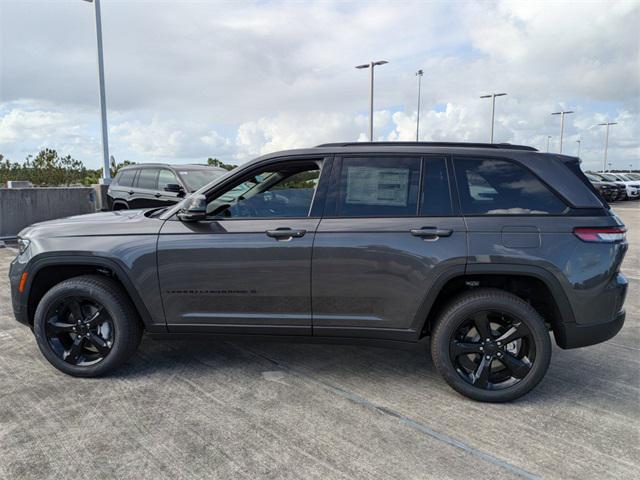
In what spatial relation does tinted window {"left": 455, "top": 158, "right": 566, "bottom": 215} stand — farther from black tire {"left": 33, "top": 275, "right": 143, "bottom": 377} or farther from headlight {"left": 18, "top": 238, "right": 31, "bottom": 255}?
headlight {"left": 18, "top": 238, "right": 31, "bottom": 255}

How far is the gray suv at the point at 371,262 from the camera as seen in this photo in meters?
3.20

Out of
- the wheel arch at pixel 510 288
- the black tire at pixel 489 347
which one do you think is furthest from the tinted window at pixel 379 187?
the black tire at pixel 489 347

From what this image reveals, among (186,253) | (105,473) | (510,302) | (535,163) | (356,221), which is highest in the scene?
(535,163)

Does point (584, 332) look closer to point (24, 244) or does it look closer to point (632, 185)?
point (24, 244)

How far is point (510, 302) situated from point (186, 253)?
225cm

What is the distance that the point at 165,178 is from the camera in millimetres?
9891

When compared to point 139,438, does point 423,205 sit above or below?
above

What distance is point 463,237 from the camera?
3215 mm

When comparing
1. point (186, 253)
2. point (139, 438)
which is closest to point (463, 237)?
point (186, 253)

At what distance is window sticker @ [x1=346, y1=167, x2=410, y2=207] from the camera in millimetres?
3371

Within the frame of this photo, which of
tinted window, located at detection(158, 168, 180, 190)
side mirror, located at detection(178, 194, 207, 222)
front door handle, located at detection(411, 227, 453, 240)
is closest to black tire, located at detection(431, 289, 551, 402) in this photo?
front door handle, located at detection(411, 227, 453, 240)

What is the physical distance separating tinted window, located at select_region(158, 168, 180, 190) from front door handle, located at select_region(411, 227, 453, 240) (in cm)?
730

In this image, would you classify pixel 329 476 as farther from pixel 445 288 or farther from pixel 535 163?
Answer: pixel 535 163

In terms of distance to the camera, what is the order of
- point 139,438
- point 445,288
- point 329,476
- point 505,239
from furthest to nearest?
point 445,288 → point 505,239 → point 139,438 → point 329,476
